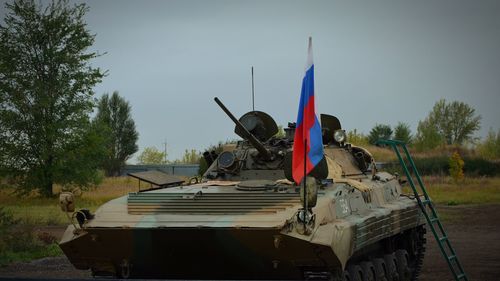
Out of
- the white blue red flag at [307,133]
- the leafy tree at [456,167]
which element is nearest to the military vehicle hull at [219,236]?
the white blue red flag at [307,133]

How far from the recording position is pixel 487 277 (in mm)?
14367

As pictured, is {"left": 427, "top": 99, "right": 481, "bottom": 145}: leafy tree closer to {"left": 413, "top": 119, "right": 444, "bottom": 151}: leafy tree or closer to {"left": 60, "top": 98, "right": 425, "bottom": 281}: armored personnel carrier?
{"left": 413, "top": 119, "right": 444, "bottom": 151}: leafy tree

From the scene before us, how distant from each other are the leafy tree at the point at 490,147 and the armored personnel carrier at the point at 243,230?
51.8 ft

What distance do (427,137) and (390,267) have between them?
66.0 feet

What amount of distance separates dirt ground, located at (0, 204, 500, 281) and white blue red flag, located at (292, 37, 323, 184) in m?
3.01

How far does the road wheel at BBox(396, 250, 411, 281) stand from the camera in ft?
43.5

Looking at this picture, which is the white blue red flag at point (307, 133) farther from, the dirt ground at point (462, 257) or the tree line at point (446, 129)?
the tree line at point (446, 129)

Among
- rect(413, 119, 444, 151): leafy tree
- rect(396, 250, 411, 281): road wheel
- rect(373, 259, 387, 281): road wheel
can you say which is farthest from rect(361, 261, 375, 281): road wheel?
rect(413, 119, 444, 151): leafy tree

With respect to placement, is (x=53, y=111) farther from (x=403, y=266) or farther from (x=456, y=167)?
(x=403, y=266)

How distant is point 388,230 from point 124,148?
41.2 m

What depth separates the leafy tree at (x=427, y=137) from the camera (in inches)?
1243

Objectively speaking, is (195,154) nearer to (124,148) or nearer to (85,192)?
(85,192)

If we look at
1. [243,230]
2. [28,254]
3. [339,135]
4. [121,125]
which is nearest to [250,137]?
[339,135]

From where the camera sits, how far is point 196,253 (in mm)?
10055
